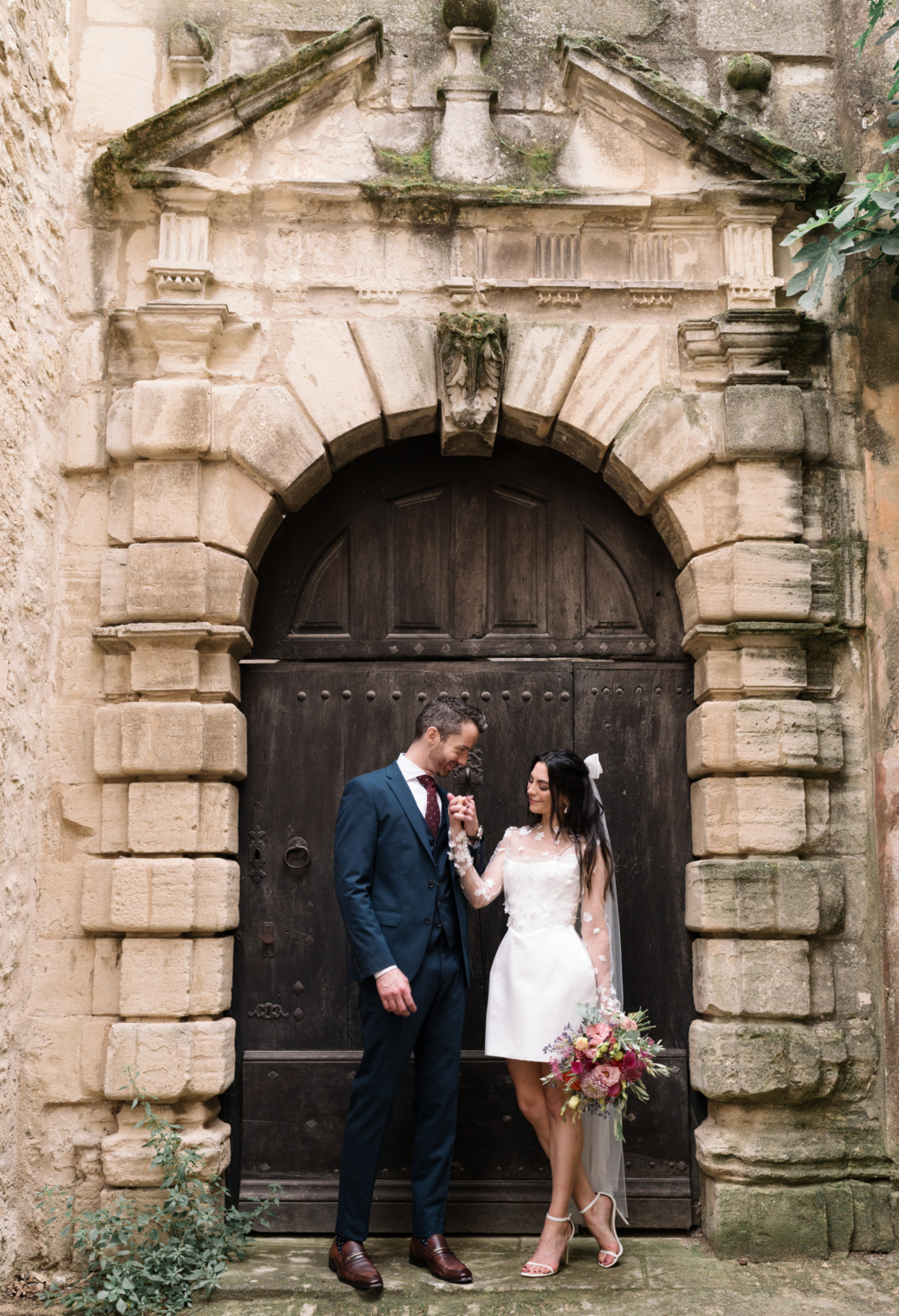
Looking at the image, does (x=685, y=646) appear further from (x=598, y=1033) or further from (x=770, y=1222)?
(x=770, y=1222)

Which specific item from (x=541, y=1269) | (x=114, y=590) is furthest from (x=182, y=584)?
(x=541, y=1269)

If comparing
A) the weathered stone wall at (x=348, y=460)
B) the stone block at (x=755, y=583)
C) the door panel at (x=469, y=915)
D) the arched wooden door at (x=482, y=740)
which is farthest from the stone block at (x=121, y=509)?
the stone block at (x=755, y=583)

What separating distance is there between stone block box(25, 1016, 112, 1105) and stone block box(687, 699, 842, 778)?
2.45 meters

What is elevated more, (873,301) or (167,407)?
(873,301)

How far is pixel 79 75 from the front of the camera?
4551mm

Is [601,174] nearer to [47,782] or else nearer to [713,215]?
[713,215]

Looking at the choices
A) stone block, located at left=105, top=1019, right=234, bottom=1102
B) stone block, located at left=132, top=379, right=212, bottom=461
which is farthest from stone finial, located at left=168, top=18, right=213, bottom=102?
stone block, located at left=105, top=1019, right=234, bottom=1102

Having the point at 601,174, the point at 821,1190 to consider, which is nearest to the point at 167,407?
the point at 601,174

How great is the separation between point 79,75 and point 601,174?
2149 mm

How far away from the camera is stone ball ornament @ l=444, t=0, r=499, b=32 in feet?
15.0

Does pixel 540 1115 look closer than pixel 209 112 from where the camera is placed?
Yes

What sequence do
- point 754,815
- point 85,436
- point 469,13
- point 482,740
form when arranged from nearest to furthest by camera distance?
point 754,815 < point 85,436 < point 482,740 < point 469,13

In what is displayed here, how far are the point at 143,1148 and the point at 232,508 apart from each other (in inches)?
92.0

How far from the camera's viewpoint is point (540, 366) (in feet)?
14.5
